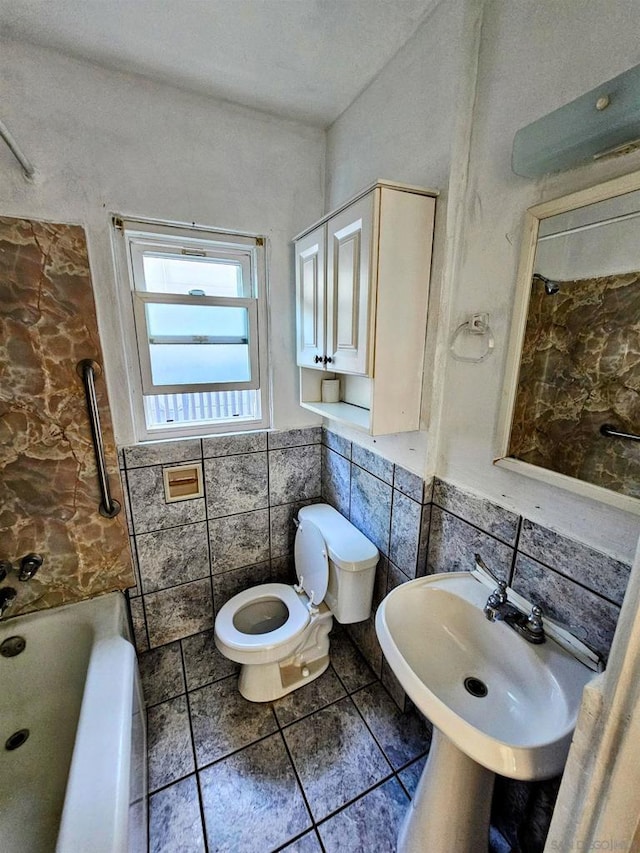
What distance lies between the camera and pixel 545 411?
936mm

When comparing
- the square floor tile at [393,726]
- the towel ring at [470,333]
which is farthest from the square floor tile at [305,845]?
the towel ring at [470,333]

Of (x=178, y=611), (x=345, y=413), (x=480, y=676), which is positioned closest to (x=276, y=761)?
(x=178, y=611)

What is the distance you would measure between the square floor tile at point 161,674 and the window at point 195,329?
3.73 ft

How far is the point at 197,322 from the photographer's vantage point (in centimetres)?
169

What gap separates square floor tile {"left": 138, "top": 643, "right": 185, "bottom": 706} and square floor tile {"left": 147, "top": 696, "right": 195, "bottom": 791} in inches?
1.7

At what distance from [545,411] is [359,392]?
883 millimetres

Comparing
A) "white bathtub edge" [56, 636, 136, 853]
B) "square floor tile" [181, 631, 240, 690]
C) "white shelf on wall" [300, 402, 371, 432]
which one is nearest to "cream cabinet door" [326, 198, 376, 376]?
"white shelf on wall" [300, 402, 371, 432]

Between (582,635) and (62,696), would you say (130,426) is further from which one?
(582,635)

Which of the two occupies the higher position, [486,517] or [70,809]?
[486,517]

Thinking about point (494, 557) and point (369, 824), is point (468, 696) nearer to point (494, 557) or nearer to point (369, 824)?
point (494, 557)

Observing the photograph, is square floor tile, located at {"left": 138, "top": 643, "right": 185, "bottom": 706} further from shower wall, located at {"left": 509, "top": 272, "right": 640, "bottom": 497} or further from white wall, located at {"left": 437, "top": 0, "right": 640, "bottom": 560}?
shower wall, located at {"left": 509, "top": 272, "right": 640, "bottom": 497}

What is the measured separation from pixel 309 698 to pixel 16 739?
1.13 meters

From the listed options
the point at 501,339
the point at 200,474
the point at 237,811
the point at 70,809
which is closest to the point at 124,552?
the point at 200,474

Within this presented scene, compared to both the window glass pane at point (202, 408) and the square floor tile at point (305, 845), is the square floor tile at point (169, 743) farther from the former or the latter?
the window glass pane at point (202, 408)
